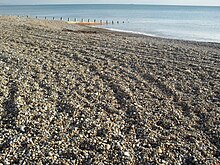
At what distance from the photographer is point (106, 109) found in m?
7.66

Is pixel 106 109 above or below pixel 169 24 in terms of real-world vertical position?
below

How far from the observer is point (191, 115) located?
25.0ft

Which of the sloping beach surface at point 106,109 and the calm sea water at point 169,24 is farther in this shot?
the calm sea water at point 169,24

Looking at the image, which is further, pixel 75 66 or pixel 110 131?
pixel 75 66

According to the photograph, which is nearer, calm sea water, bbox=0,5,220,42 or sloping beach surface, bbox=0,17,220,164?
sloping beach surface, bbox=0,17,220,164

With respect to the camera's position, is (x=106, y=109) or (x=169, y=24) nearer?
(x=106, y=109)

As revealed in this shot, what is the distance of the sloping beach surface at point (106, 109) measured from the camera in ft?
18.6

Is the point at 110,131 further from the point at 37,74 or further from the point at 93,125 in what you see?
the point at 37,74

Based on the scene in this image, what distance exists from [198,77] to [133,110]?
442 cm

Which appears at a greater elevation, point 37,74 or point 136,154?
point 37,74

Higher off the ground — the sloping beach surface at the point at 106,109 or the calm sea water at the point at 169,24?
the calm sea water at the point at 169,24

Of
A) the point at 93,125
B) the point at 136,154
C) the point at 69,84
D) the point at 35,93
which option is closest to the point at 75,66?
the point at 69,84

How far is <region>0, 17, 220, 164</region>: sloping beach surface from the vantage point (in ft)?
18.6

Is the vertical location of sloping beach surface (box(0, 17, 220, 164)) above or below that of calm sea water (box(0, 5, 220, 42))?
below
